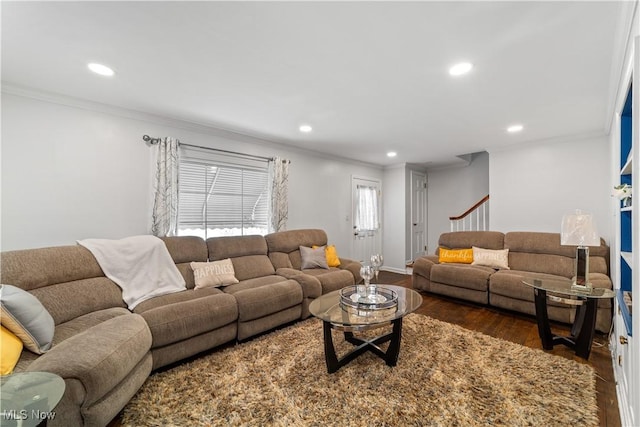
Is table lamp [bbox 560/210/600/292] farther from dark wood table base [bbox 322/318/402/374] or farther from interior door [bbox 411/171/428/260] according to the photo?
interior door [bbox 411/171/428/260]

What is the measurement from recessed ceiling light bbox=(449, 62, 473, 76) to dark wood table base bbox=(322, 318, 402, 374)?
2.02 meters

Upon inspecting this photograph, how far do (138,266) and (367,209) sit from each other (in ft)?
14.3

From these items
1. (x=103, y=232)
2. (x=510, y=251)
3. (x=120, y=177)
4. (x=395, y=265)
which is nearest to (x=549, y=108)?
(x=510, y=251)

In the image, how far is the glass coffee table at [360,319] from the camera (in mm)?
1997

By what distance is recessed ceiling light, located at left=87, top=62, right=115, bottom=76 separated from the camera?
2080mm

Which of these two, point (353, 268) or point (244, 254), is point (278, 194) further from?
point (353, 268)

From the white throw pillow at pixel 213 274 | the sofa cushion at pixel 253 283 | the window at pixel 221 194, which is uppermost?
the window at pixel 221 194

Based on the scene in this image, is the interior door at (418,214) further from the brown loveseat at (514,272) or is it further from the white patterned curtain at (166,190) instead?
the white patterned curtain at (166,190)

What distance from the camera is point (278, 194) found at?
13.6ft

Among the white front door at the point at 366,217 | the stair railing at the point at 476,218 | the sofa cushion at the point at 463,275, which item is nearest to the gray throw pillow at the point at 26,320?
the sofa cushion at the point at 463,275

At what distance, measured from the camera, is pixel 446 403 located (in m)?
1.74

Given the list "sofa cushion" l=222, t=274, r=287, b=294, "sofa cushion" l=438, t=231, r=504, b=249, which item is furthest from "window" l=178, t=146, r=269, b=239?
"sofa cushion" l=438, t=231, r=504, b=249

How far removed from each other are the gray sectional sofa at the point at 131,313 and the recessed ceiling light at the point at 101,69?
1.52m

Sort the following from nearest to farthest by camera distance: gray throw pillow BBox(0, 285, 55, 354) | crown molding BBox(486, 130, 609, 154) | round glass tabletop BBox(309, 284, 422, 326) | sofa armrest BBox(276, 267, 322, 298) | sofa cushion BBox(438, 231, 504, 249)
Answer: gray throw pillow BBox(0, 285, 55, 354) < round glass tabletop BBox(309, 284, 422, 326) < sofa armrest BBox(276, 267, 322, 298) < crown molding BBox(486, 130, 609, 154) < sofa cushion BBox(438, 231, 504, 249)
